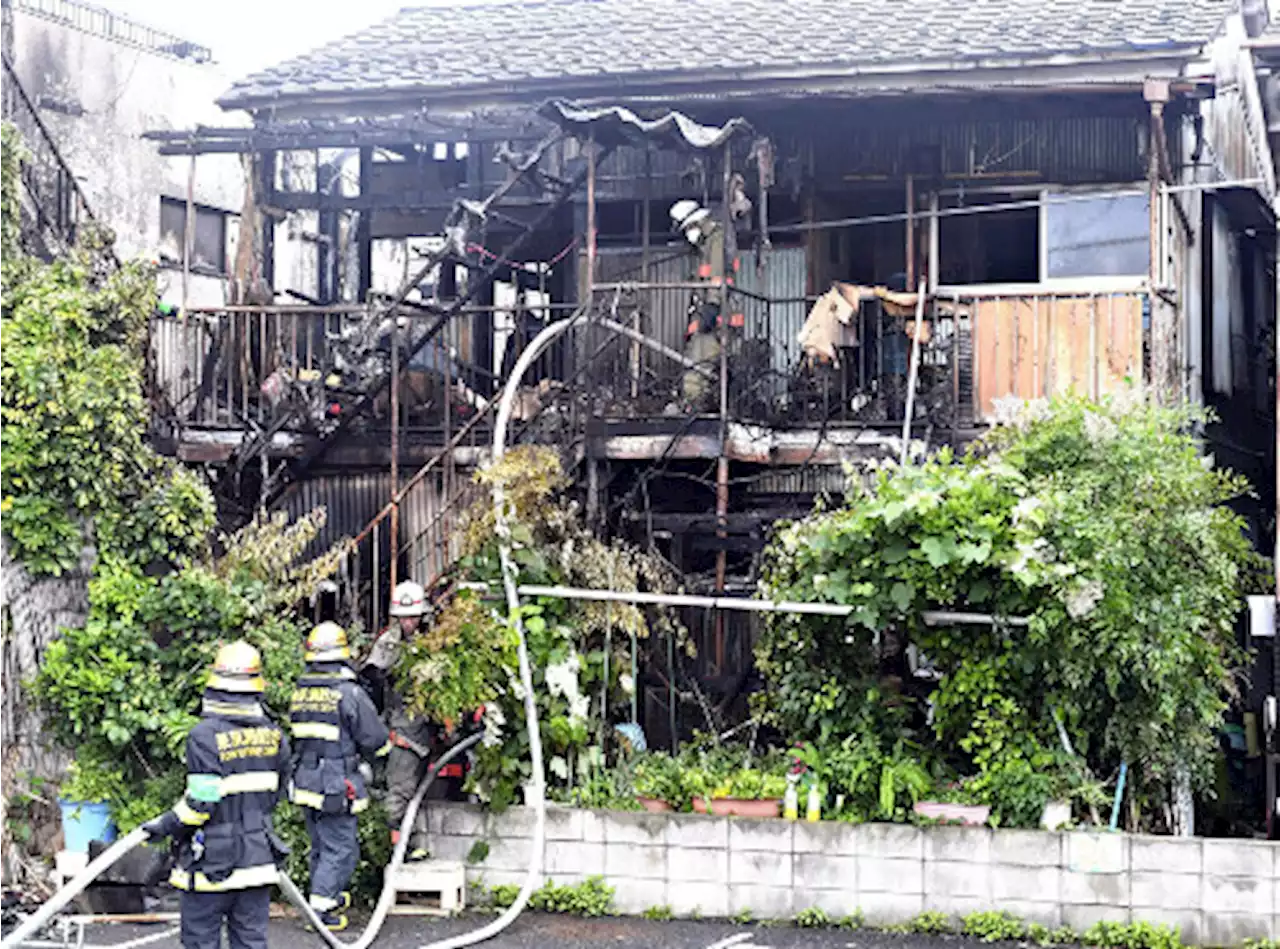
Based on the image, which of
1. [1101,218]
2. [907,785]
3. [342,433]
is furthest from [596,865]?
[1101,218]

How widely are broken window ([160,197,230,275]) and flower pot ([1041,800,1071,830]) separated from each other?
16.0 meters

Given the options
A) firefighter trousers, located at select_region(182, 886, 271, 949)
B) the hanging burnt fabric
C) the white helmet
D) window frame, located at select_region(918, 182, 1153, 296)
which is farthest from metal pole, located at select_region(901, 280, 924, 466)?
firefighter trousers, located at select_region(182, 886, 271, 949)

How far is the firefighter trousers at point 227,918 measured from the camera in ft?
29.6

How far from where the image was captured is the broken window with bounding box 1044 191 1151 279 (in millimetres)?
14945

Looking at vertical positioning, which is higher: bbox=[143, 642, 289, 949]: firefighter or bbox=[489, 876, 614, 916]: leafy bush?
bbox=[143, 642, 289, 949]: firefighter

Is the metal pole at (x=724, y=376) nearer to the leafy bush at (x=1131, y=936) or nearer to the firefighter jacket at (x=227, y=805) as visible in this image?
the leafy bush at (x=1131, y=936)

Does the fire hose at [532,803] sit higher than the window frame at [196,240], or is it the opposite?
the window frame at [196,240]

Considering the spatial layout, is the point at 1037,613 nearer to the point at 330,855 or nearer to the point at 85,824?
the point at 330,855

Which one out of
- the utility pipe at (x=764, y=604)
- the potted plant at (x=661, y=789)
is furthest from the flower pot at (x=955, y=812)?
the potted plant at (x=661, y=789)

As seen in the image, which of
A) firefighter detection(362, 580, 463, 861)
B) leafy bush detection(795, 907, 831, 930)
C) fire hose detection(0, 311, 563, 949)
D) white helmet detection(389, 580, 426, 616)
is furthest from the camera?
white helmet detection(389, 580, 426, 616)

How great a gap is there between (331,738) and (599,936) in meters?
2.14

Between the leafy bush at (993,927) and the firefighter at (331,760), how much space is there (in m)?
3.96

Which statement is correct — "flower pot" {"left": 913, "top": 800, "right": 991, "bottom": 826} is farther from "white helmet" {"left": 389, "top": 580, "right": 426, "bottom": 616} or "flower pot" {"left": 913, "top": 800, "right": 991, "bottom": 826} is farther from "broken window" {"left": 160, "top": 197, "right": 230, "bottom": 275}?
"broken window" {"left": 160, "top": 197, "right": 230, "bottom": 275}

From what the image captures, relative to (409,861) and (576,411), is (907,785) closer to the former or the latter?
(409,861)
